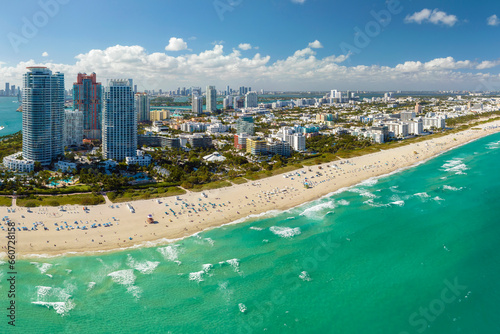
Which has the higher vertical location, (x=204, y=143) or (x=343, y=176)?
(x=204, y=143)

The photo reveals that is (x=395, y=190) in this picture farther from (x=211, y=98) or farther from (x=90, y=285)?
(x=211, y=98)

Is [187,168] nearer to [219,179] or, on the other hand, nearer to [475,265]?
[219,179]

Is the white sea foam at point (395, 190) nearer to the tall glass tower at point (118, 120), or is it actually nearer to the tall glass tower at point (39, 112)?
the tall glass tower at point (118, 120)

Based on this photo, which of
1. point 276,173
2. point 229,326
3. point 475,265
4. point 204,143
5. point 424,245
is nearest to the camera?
point 229,326

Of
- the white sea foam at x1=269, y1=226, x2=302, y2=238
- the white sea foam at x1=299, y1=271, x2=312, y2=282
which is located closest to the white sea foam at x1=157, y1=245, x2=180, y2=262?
the white sea foam at x1=269, y1=226, x2=302, y2=238

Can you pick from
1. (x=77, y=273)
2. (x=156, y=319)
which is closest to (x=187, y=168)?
(x=77, y=273)

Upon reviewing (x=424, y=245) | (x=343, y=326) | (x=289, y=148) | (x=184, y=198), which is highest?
(x=289, y=148)

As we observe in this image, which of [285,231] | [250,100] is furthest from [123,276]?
[250,100]
